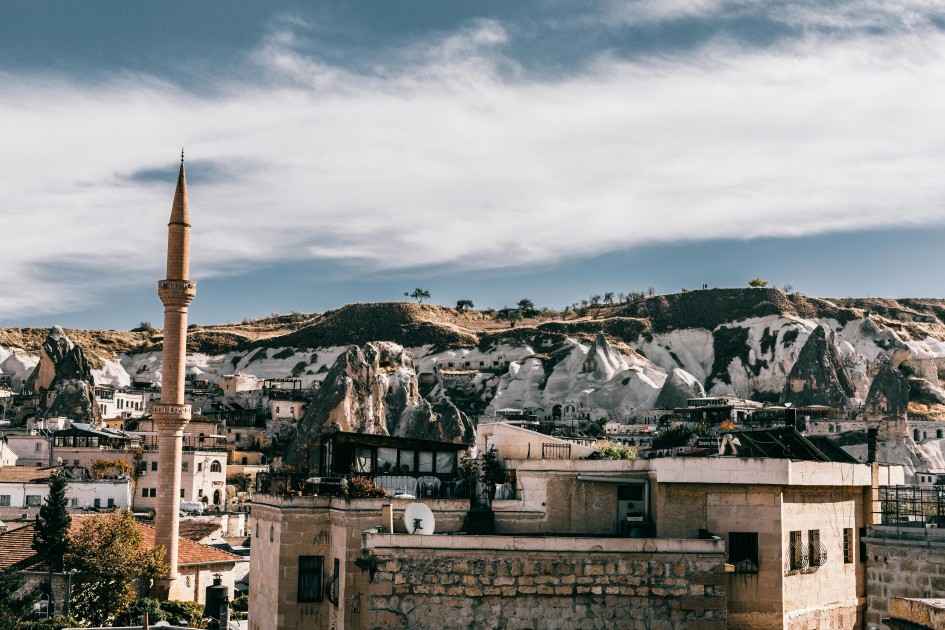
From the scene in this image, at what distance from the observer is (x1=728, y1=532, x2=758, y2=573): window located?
20188mm

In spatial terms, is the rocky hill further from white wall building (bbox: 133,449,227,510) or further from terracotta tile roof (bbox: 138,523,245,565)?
terracotta tile roof (bbox: 138,523,245,565)

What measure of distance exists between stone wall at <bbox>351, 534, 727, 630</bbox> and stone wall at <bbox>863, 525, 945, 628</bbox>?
12.4ft

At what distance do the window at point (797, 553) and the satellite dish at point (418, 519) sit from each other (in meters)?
7.13

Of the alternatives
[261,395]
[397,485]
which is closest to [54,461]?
[261,395]

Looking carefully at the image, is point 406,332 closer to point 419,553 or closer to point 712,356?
point 712,356

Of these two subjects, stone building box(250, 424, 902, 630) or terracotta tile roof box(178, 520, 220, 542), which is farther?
terracotta tile roof box(178, 520, 220, 542)

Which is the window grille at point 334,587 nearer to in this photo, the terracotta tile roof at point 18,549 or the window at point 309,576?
the window at point 309,576

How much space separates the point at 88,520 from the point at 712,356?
429 ft

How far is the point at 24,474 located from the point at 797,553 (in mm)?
62961

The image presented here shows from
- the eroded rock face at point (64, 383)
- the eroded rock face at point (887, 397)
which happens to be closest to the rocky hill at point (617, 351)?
the eroded rock face at point (887, 397)

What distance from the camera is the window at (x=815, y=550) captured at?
69.4 feet

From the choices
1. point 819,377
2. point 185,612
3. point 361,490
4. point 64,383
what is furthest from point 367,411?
point 361,490

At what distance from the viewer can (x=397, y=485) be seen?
1065 inches

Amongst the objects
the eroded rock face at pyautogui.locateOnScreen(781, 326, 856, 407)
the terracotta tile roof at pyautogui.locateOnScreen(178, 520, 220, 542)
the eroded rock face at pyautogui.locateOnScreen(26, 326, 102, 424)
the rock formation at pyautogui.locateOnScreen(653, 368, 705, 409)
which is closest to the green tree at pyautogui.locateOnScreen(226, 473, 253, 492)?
the eroded rock face at pyautogui.locateOnScreen(26, 326, 102, 424)
